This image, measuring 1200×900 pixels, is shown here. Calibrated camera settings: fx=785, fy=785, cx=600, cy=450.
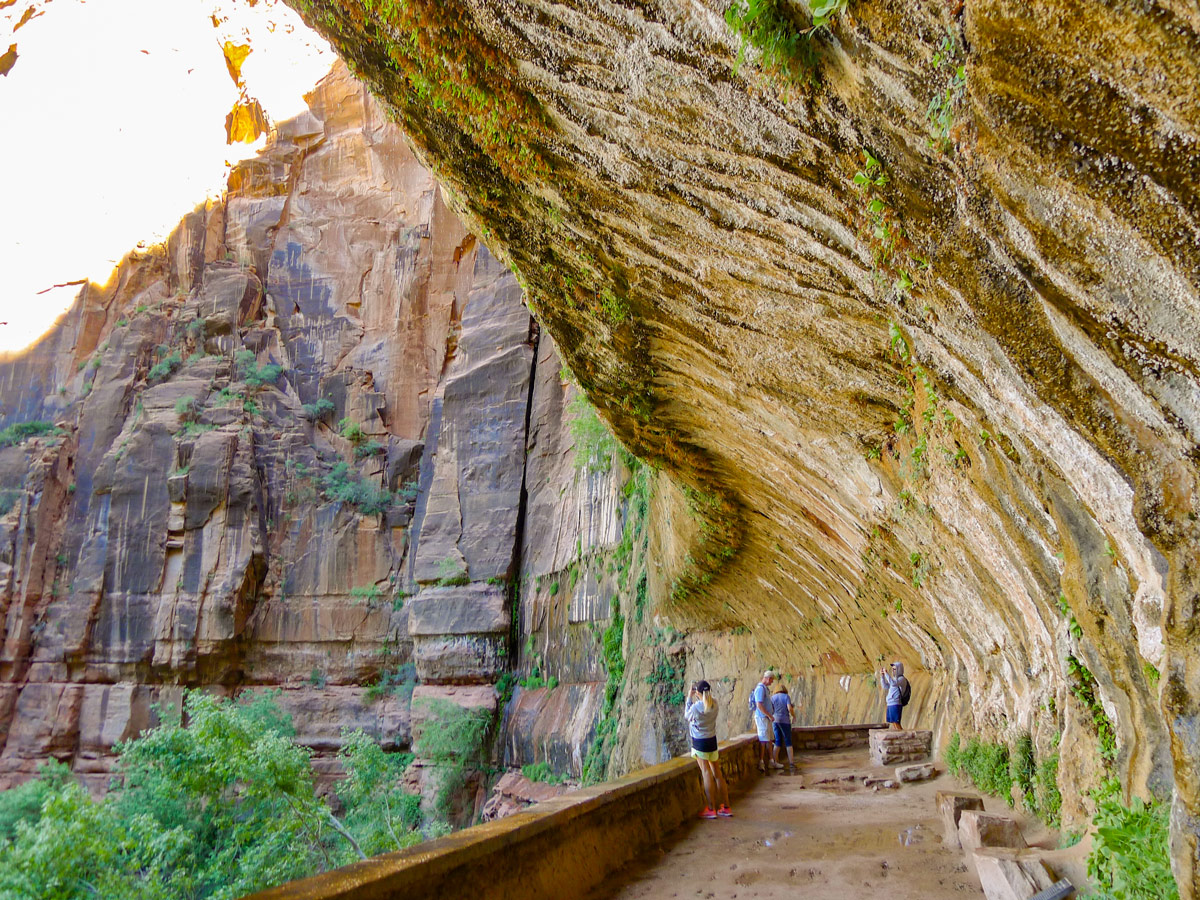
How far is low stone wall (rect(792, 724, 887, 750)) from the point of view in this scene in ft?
45.2

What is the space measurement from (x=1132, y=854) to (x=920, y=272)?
3.01m

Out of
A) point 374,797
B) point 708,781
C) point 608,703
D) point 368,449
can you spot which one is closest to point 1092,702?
point 708,781

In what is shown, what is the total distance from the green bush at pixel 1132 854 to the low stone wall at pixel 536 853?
299 cm

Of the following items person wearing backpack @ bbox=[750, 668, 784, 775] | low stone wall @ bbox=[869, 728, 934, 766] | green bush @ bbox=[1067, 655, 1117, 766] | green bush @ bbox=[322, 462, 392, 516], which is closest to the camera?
green bush @ bbox=[1067, 655, 1117, 766]

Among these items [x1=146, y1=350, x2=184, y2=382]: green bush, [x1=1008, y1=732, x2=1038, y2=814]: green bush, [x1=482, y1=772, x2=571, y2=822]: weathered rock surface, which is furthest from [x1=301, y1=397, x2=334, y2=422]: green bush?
[x1=1008, y1=732, x2=1038, y2=814]: green bush

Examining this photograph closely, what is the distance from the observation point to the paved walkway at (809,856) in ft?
17.2

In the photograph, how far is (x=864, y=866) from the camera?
5883mm

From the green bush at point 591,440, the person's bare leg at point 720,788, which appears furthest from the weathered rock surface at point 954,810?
the green bush at point 591,440

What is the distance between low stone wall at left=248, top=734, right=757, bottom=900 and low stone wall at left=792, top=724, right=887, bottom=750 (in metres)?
6.57

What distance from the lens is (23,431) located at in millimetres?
35000

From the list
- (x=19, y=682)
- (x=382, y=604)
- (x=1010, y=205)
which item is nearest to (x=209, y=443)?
(x=382, y=604)

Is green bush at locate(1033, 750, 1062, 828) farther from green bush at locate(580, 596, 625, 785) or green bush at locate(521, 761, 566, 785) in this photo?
green bush at locate(521, 761, 566, 785)

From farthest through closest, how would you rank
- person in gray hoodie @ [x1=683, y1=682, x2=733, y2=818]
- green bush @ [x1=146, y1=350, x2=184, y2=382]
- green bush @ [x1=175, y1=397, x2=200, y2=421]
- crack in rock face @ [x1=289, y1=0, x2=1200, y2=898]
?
green bush @ [x1=146, y1=350, x2=184, y2=382], green bush @ [x1=175, y1=397, x2=200, y2=421], person in gray hoodie @ [x1=683, y1=682, x2=733, y2=818], crack in rock face @ [x1=289, y1=0, x2=1200, y2=898]

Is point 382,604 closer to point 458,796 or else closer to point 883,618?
point 458,796
